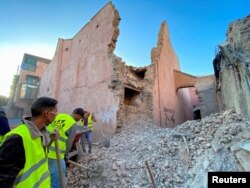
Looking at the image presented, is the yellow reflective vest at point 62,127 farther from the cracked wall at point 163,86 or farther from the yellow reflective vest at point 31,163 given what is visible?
the cracked wall at point 163,86

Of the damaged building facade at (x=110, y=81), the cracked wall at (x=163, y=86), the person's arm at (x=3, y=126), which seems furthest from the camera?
the cracked wall at (x=163, y=86)

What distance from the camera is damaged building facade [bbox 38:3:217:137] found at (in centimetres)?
773

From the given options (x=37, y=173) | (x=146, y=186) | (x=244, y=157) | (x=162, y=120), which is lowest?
(x=146, y=186)

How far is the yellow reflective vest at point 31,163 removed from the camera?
1148mm

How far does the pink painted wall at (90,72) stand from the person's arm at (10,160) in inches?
240

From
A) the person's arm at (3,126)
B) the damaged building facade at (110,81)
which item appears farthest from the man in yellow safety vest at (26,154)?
the damaged building facade at (110,81)

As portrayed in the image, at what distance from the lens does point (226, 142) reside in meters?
3.90

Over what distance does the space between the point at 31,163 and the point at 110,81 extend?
21.7 ft

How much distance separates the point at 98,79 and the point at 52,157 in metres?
6.14

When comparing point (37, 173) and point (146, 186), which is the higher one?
point (37, 173)

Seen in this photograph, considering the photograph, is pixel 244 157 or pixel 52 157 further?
pixel 244 157

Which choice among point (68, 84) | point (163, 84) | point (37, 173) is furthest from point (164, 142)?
point (68, 84)

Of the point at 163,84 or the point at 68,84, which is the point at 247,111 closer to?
the point at 163,84

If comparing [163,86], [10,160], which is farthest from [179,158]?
[163,86]
